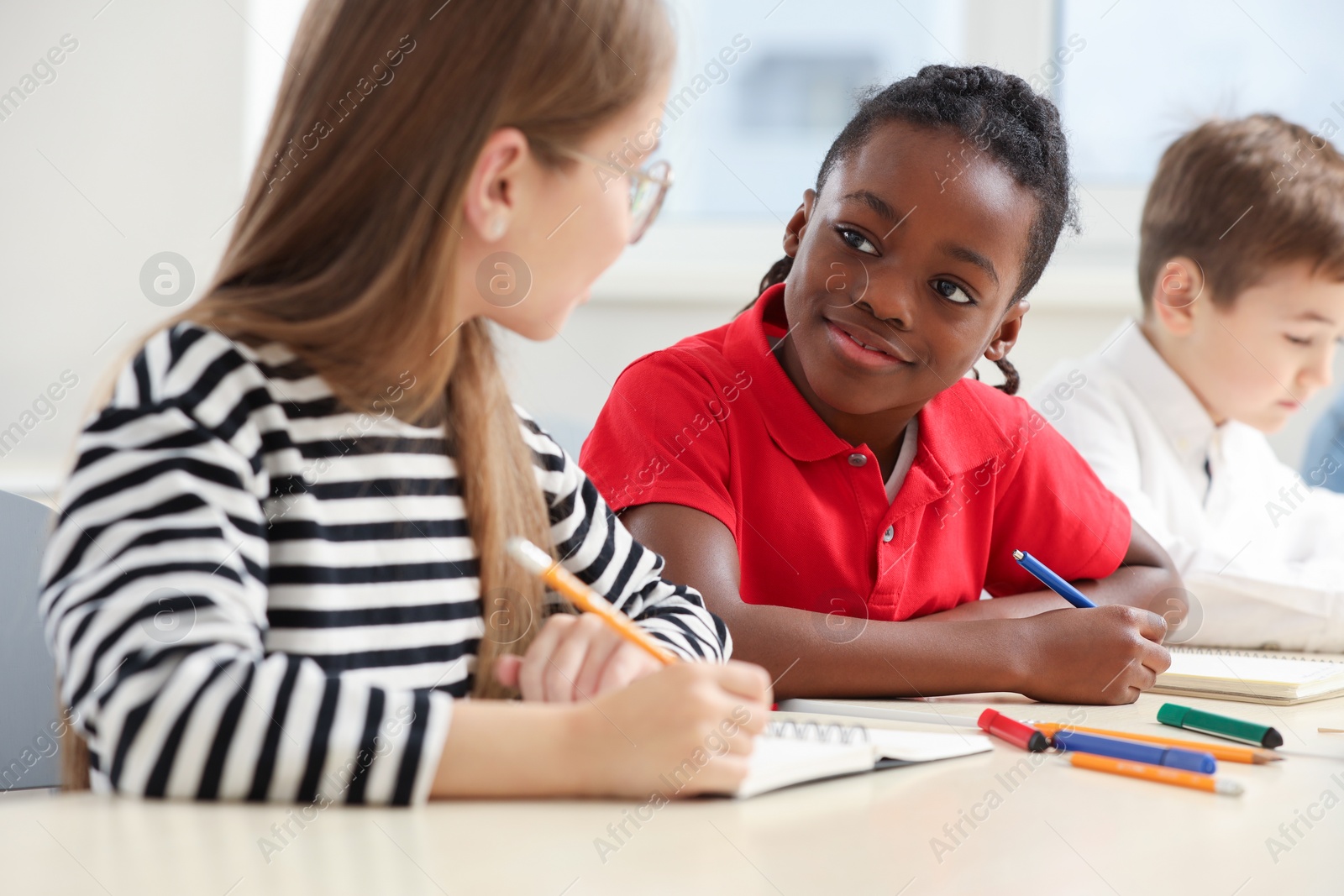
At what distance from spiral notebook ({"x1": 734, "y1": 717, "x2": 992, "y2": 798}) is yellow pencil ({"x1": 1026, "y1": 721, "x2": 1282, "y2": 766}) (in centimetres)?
6

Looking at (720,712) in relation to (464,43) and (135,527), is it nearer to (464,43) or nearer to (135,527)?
(135,527)

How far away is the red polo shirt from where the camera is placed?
1194 mm

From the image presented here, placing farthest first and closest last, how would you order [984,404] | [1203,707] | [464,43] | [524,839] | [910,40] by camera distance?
1. [910,40]
2. [984,404]
3. [1203,707]
4. [464,43]
5. [524,839]

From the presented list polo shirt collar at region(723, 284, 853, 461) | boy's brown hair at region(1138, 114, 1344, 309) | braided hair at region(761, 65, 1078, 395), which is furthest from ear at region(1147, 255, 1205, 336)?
polo shirt collar at region(723, 284, 853, 461)

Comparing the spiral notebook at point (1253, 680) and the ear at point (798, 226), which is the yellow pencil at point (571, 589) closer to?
the spiral notebook at point (1253, 680)

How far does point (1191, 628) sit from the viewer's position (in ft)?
4.77

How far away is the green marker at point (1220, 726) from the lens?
0.84 metres

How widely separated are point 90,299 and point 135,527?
2179mm

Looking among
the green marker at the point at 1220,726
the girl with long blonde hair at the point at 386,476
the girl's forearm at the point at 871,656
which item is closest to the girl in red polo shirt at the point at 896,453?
the girl's forearm at the point at 871,656

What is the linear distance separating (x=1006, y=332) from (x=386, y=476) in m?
0.83

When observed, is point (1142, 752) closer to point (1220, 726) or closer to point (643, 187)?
point (1220, 726)

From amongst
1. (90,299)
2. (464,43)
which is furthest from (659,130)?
(90,299)

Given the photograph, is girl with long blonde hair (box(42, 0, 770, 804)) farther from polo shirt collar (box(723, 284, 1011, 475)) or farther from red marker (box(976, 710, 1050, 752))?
polo shirt collar (box(723, 284, 1011, 475))

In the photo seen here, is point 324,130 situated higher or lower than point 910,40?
lower
